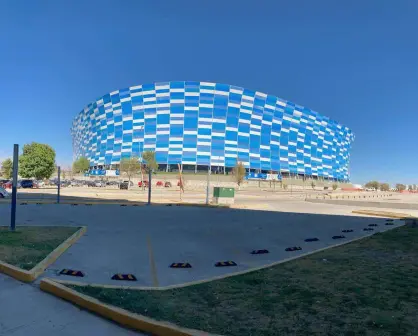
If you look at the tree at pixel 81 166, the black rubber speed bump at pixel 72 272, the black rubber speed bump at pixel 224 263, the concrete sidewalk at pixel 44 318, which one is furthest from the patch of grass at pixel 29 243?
the tree at pixel 81 166

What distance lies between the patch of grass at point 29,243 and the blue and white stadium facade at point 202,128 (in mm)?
89793

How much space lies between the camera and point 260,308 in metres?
4.82

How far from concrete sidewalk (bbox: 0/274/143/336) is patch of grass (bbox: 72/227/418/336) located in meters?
0.43

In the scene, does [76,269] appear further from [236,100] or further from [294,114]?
[294,114]

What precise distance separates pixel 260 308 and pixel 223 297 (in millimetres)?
760

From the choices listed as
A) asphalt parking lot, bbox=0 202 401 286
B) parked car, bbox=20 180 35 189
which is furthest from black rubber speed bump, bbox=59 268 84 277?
parked car, bbox=20 180 35 189

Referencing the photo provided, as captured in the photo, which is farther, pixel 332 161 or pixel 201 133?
pixel 332 161

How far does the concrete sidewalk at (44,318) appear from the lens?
4.14 metres

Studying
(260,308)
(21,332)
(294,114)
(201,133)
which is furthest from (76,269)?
(294,114)

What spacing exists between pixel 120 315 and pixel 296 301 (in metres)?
2.74

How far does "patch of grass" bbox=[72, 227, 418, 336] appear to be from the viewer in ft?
13.7

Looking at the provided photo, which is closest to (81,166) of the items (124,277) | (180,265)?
(180,265)

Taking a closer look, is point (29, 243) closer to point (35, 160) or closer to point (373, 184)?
point (35, 160)

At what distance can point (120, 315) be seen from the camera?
4.43 meters
